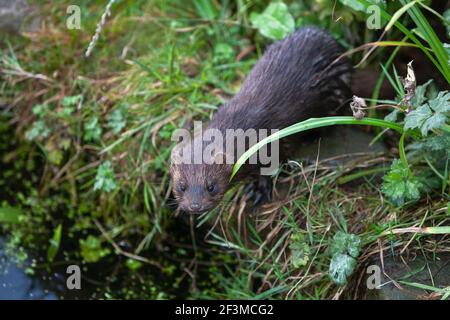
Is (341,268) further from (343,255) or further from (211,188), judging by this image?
(211,188)

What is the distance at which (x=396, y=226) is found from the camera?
312 centimetres

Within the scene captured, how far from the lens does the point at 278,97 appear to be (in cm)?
369

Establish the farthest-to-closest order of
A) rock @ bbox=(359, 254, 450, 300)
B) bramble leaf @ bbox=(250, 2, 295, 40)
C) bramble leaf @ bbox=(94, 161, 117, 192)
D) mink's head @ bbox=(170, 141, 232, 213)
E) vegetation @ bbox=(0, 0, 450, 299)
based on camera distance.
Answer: bramble leaf @ bbox=(250, 2, 295, 40)
bramble leaf @ bbox=(94, 161, 117, 192)
mink's head @ bbox=(170, 141, 232, 213)
vegetation @ bbox=(0, 0, 450, 299)
rock @ bbox=(359, 254, 450, 300)

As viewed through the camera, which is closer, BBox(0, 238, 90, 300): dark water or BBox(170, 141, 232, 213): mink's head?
BBox(170, 141, 232, 213): mink's head

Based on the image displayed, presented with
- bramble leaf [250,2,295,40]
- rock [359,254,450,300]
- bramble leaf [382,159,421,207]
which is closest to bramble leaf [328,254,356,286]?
rock [359,254,450,300]

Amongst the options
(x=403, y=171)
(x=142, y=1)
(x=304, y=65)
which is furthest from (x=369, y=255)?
(x=142, y=1)

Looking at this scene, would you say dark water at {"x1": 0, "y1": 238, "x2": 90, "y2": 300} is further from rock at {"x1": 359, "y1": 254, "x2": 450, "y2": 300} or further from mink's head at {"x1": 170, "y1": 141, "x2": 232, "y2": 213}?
rock at {"x1": 359, "y1": 254, "x2": 450, "y2": 300}

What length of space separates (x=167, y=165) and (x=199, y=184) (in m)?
0.63

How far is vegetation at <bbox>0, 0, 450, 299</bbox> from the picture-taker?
3199 millimetres

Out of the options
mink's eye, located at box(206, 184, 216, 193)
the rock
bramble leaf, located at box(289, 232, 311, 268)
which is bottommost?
the rock

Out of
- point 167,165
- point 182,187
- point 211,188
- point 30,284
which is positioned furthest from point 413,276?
point 30,284

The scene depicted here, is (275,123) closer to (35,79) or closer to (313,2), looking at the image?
(313,2)

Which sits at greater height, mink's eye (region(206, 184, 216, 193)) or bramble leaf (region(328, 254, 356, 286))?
mink's eye (region(206, 184, 216, 193))

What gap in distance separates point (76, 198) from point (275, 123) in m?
1.48
